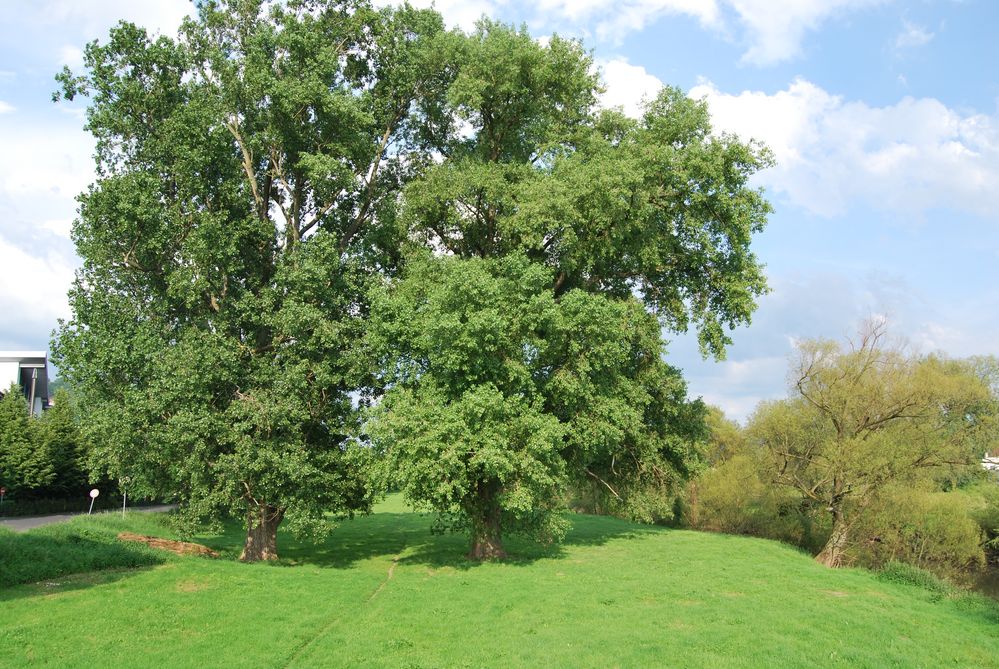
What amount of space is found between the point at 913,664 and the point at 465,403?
44.6ft

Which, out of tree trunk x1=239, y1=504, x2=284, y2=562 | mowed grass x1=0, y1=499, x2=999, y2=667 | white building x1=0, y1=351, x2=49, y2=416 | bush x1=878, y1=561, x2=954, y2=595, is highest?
white building x1=0, y1=351, x2=49, y2=416

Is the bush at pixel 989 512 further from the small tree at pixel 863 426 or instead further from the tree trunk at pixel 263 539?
the tree trunk at pixel 263 539

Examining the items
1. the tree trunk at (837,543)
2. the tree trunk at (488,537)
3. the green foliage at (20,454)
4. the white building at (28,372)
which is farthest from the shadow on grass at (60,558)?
the white building at (28,372)

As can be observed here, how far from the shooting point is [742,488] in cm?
4247

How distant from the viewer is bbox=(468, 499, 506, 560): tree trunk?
2749 centimetres

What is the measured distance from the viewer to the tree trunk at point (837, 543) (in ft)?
105

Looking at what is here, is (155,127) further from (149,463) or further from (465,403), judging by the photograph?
(465,403)

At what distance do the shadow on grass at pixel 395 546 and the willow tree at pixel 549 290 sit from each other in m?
2.37

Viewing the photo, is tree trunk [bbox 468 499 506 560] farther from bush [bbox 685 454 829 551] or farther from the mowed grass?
bush [bbox 685 454 829 551]

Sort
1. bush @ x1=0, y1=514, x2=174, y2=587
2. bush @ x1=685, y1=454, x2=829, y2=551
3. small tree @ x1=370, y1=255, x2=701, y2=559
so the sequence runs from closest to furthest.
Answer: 1. bush @ x1=0, y1=514, x2=174, y2=587
2. small tree @ x1=370, y1=255, x2=701, y2=559
3. bush @ x1=685, y1=454, x2=829, y2=551

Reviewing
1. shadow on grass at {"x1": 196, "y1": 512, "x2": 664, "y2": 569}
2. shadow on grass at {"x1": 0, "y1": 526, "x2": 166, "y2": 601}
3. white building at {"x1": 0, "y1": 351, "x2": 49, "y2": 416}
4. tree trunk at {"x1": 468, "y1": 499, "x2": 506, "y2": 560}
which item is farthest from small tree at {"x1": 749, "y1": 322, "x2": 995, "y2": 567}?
white building at {"x1": 0, "y1": 351, "x2": 49, "y2": 416}

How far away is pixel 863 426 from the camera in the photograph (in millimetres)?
32125

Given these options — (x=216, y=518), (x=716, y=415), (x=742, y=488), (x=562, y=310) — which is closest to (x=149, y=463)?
(x=216, y=518)

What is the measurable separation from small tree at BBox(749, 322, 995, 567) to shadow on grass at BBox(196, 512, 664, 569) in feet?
34.4
